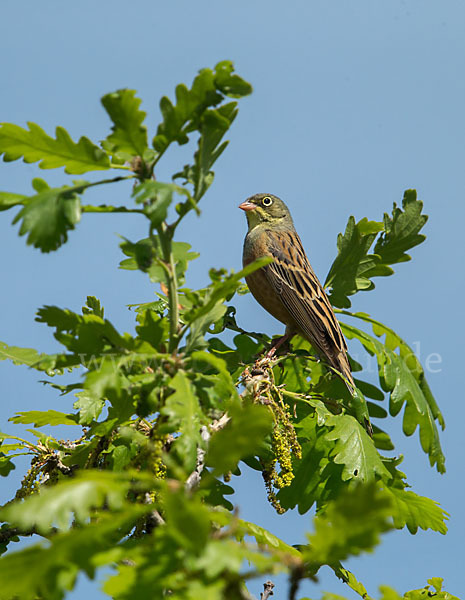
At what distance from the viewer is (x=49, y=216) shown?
2.35 m

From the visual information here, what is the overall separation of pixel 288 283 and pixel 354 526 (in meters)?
4.96

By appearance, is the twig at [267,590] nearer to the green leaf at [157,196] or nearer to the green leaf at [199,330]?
the green leaf at [199,330]

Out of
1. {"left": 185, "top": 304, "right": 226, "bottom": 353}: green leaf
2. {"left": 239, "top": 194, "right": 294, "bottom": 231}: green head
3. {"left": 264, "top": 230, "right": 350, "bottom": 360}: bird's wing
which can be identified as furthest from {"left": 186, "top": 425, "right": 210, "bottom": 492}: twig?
{"left": 239, "top": 194, "right": 294, "bottom": 231}: green head

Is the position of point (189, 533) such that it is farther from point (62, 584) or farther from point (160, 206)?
point (160, 206)

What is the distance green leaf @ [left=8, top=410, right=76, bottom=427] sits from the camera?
387cm

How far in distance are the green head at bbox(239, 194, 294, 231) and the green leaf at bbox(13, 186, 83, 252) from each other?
5.37m

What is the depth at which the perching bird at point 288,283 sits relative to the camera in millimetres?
5391

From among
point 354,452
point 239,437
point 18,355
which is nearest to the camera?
point 239,437

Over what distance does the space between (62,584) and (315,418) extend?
2.87 m

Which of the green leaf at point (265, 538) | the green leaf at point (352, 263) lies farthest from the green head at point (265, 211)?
the green leaf at point (265, 538)

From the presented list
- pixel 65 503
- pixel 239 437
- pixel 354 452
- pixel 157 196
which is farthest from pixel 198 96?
pixel 354 452

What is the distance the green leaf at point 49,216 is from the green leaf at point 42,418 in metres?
1.71

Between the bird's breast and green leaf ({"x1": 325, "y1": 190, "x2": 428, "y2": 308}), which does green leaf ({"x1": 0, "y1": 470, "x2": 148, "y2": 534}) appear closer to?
green leaf ({"x1": 325, "y1": 190, "x2": 428, "y2": 308})

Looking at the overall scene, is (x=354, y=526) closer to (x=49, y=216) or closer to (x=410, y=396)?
(x=49, y=216)
